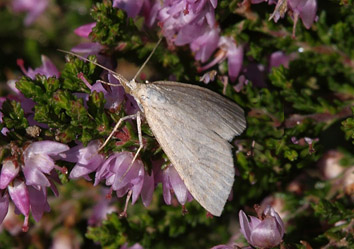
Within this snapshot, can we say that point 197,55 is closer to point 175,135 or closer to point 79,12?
point 175,135

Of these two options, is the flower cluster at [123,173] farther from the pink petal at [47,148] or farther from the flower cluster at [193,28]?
the flower cluster at [193,28]

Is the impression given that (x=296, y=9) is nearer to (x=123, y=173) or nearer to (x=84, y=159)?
(x=123, y=173)

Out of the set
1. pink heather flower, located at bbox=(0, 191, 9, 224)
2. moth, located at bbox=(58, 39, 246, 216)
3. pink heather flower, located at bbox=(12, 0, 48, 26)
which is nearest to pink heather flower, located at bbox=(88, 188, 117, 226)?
pink heather flower, located at bbox=(0, 191, 9, 224)

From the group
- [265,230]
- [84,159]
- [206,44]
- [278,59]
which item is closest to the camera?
[265,230]

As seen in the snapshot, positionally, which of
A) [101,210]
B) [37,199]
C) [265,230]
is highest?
[37,199]

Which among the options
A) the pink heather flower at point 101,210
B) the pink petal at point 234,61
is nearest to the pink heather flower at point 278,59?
the pink petal at point 234,61

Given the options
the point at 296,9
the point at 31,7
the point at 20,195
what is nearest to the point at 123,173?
the point at 20,195

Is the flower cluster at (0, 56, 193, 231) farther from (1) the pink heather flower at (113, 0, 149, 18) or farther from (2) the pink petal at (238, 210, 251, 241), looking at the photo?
(1) the pink heather flower at (113, 0, 149, 18)
